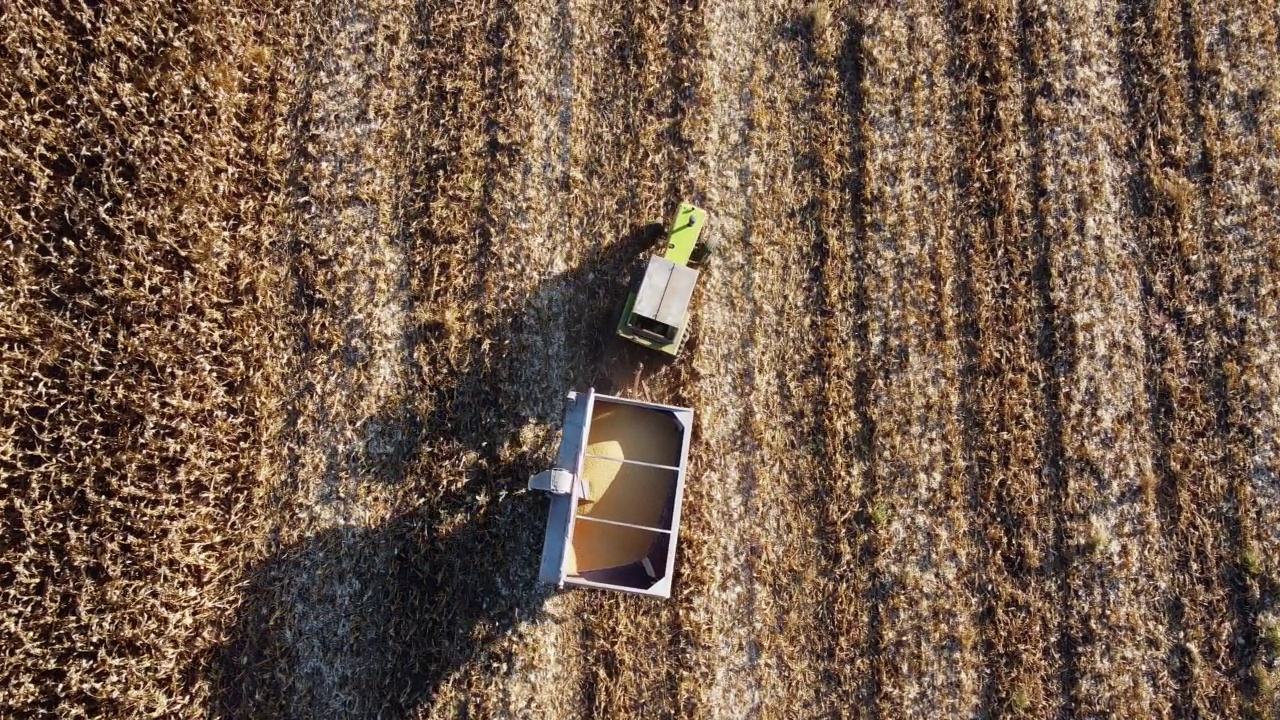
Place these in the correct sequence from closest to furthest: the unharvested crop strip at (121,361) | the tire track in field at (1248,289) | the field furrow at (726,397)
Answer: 1. the unharvested crop strip at (121,361)
2. the field furrow at (726,397)
3. the tire track in field at (1248,289)

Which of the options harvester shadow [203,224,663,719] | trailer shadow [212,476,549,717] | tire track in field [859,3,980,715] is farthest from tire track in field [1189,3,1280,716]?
trailer shadow [212,476,549,717]

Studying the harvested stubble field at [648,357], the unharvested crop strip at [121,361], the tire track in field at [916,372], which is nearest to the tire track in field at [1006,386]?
the harvested stubble field at [648,357]

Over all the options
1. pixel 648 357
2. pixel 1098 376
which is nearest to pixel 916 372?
pixel 1098 376

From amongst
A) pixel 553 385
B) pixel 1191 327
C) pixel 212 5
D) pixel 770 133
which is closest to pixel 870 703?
pixel 553 385

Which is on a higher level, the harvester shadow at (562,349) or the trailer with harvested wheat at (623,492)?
the harvester shadow at (562,349)

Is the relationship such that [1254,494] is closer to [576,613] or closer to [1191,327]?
[1191,327]

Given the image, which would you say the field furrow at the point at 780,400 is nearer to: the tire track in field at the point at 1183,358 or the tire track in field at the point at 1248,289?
the tire track in field at the point at 1183,358
